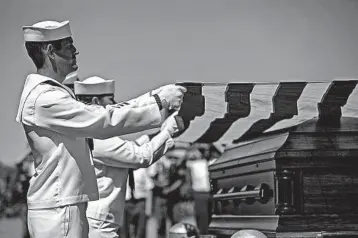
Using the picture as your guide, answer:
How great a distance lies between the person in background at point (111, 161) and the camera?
362 cm

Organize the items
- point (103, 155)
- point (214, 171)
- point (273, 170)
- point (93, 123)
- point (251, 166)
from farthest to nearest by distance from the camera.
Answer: point (214, 171) < point (103, 155) < point (251, 166) < point (273, 170) < point (93, 123)

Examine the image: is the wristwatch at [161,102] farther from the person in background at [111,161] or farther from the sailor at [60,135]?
the person in background at [111,161]

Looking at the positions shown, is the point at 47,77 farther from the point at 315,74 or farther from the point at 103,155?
the point at 315,74

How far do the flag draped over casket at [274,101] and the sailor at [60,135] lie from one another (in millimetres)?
456

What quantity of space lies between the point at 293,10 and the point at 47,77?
1.81 m

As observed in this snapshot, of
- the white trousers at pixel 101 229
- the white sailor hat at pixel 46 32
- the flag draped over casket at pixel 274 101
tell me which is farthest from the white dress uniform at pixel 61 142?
the white trousers at pixel 101 229

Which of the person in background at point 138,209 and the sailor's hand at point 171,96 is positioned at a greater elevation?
the sailor's hand at point 171,96

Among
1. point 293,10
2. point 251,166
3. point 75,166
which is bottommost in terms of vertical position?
point 251,166

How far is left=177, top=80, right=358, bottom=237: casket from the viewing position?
2.95m

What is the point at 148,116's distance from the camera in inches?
104

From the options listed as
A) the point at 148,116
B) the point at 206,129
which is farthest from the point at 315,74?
the point at 148,116

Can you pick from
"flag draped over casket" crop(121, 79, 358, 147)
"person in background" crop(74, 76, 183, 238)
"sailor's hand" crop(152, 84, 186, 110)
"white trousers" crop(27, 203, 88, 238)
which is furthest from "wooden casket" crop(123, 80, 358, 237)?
"white trousers" crop(27, 203, 88, 238)

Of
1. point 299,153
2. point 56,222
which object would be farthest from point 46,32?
point 299,153

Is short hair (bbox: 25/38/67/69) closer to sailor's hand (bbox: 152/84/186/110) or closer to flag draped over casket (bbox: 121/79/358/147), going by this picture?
sailor's hand (bbox: 152/84/186/110)
